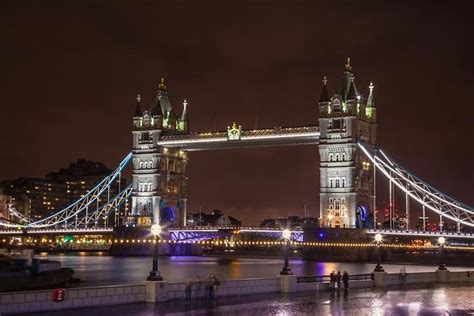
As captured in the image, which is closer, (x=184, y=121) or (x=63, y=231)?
(x=63, y=231)

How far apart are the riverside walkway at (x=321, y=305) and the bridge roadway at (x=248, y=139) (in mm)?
67482

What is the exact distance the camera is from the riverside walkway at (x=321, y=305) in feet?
108

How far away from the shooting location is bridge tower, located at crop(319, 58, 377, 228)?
108m

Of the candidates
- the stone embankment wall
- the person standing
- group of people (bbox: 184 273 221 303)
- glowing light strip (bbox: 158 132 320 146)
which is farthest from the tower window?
the person standing

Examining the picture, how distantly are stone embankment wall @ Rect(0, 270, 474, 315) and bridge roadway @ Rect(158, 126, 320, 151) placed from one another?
6328 cm

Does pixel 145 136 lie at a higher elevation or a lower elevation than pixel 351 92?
lower

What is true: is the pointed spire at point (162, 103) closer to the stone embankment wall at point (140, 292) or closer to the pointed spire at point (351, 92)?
the pointed spire at point (351, 92)

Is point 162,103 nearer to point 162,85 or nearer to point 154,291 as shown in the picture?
point 162,85

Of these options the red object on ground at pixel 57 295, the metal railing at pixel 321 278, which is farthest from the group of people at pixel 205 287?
the red object on ground at pixel 57 295

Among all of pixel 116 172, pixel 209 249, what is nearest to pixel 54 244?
pixel 209 249

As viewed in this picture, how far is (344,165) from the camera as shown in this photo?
109000 millimetres

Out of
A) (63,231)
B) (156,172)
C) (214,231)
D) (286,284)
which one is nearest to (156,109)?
(156,172)

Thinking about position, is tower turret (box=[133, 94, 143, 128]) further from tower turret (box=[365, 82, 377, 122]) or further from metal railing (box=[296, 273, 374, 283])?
metal railing (box=[296, 273, 374, 283])

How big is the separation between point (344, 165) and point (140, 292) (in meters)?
76.3
